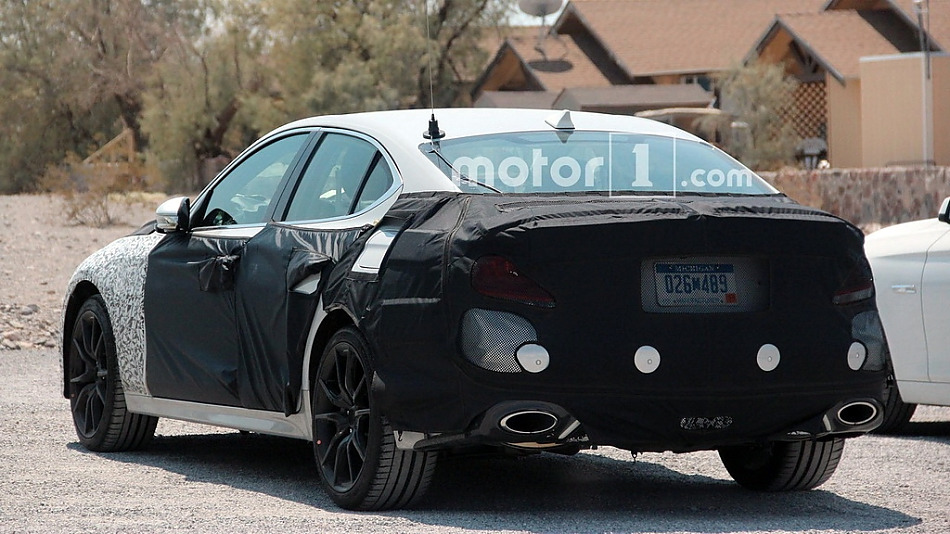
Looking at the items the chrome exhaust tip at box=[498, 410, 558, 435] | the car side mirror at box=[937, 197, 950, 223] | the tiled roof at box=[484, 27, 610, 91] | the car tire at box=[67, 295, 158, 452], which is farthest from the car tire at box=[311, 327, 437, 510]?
the tiled roof at box=[484, 27, 610, 91]

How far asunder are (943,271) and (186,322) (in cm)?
378

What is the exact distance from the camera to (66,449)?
7855 millimetres

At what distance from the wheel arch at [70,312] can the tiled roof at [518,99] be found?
4170cm

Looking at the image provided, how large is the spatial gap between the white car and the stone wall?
1839cm

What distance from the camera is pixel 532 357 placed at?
527cm

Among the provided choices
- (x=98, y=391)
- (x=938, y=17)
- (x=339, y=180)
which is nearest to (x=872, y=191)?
(x=938, y=17)

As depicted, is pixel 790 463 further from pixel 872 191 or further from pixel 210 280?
pixel 872 191

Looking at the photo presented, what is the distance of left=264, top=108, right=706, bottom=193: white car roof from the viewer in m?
5.97

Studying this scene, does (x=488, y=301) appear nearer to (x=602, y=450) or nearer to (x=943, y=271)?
(x=602, y=450)

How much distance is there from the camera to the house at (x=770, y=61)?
113 ft

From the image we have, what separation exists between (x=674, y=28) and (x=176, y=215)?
1909 inches

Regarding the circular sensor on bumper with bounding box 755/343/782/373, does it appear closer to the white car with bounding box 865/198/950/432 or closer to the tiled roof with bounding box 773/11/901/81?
the white car with bounding box 865/198/950/432

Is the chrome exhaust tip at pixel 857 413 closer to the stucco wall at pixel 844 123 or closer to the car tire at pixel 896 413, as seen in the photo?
the car tire at pixel 896 413

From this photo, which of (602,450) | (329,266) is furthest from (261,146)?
(602,450)
